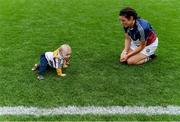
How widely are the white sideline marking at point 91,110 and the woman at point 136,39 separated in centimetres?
140

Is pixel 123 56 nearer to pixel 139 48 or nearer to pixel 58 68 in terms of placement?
pixel 139 48

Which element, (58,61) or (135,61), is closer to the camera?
(58,61)

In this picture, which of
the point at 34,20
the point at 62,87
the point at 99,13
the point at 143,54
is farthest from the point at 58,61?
the point at 99,13

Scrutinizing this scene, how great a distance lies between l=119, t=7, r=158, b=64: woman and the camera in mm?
5971

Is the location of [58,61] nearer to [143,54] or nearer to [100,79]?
[100,79]

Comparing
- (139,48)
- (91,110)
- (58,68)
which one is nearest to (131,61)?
(139,48)

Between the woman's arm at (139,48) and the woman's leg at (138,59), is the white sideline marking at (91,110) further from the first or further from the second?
the woman's arm at (139,48)

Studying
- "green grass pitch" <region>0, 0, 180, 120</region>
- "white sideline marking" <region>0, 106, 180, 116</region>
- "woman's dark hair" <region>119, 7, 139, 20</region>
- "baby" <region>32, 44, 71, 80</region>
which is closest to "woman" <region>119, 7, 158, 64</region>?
"woman's dark hair" <region>119, 7, 139, 20</region>

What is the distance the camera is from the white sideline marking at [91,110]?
464 cm

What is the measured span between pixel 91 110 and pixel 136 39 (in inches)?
73.5

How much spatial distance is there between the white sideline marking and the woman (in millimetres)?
1397

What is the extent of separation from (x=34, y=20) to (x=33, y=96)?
11.4 feet

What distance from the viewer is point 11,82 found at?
213 inches

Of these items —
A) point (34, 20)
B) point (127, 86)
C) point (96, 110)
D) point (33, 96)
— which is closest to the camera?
point (96, 110)
